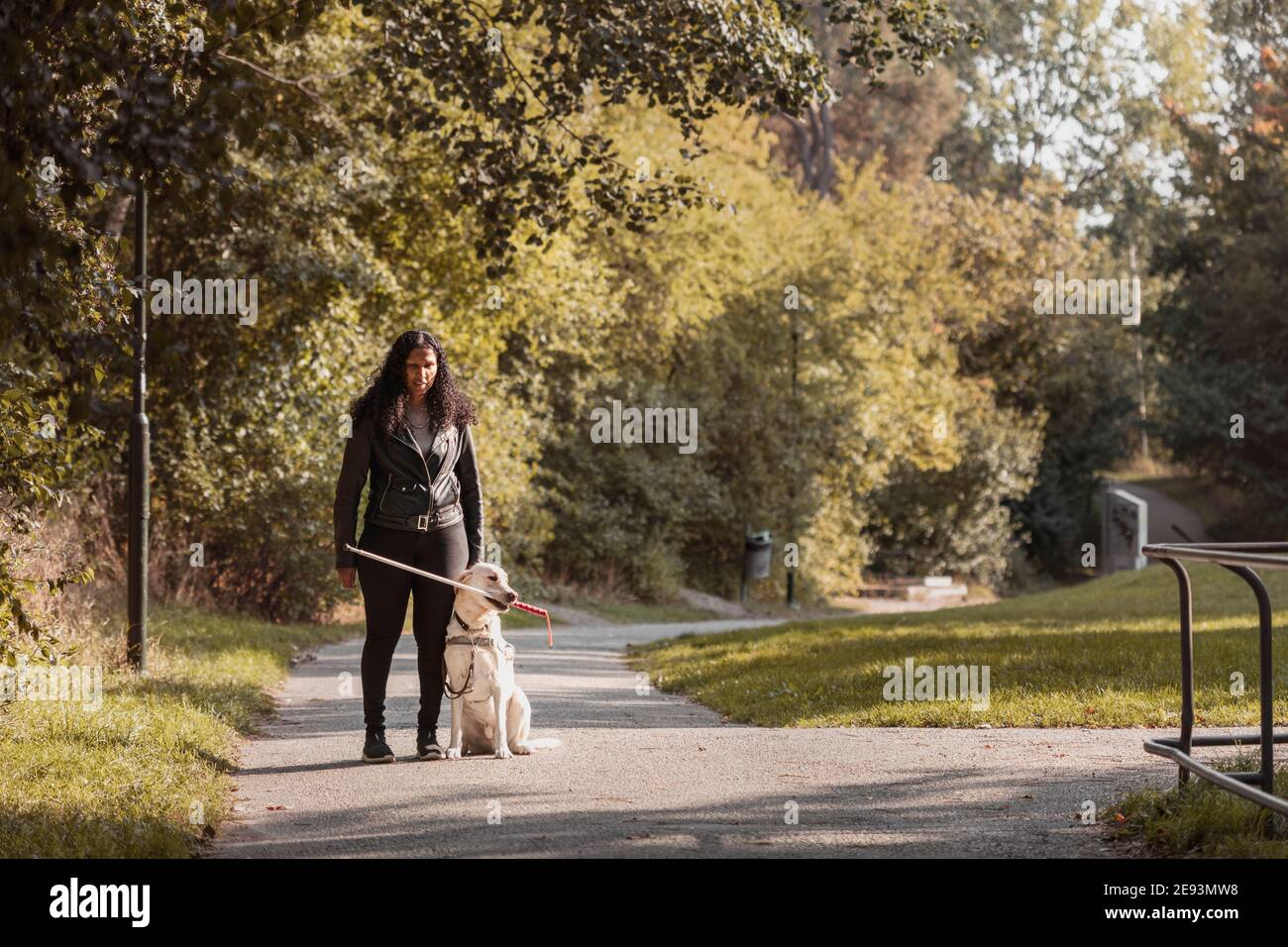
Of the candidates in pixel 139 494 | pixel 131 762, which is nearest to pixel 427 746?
pixel 131 762

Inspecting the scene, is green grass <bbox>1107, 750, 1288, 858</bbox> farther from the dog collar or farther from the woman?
the woman

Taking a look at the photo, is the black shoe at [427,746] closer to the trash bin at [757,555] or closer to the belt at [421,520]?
the belt at [421,520]

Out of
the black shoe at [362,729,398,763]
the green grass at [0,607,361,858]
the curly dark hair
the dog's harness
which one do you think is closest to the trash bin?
the green grass at [0,607,361,858]

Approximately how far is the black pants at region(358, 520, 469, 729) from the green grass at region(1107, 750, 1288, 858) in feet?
12.1

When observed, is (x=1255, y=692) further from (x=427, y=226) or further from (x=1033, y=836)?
(x=427, y=226)

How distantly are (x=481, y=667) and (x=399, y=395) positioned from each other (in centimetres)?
156

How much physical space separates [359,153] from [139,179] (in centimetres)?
1483

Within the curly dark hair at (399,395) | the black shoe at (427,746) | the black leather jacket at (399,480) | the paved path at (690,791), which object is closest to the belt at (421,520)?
the black leather jacket at (399,480)

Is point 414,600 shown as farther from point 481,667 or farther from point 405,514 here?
point 481,667

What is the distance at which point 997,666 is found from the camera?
43.9 feet

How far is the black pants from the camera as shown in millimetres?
8711

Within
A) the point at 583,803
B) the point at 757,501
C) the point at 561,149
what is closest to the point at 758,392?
the point at 757,501

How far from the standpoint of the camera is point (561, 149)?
45.5 ft

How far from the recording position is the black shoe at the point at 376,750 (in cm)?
869
